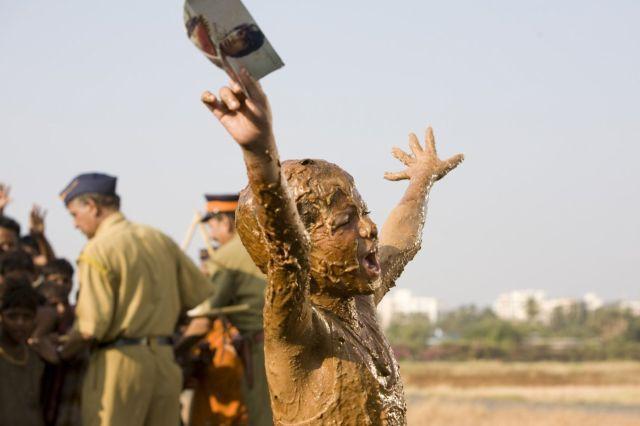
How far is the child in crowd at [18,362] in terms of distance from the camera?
265 inches

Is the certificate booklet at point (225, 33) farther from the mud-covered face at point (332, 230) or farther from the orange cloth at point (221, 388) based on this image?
the orange cloth at point (221, 388)

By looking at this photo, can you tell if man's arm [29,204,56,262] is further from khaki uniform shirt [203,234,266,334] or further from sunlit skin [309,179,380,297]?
sunlit skin [309,179,380,297]

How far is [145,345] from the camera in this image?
6.98 m

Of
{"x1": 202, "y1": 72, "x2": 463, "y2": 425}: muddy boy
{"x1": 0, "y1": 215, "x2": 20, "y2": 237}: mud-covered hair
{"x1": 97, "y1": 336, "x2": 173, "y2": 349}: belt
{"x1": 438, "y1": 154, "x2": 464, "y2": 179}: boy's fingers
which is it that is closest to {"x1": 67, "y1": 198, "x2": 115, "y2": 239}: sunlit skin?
{"x1": 97, "y1": 336, "x2": 173, "y2": 349}: belt

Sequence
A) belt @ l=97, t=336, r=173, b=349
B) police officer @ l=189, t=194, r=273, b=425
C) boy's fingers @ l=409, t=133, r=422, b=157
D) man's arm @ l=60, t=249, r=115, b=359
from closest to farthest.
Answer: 1. boy's fingers @ l=409, t=133, r=422, b=157
2. man's arm @ l=60, t=249, r=115, b=359
3. belt @ l=97, t=336, r=173, b=349
4. police officer @ l=189, t=194, r=273, b=425

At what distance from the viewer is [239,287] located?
8562 millimetres

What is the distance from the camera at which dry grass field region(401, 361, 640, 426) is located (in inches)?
563

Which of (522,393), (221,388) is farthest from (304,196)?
(522,393)

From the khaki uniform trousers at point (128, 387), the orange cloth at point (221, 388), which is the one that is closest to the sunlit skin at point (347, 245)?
the khaki uniform trousers at point (128, 387)

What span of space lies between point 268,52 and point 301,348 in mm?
860

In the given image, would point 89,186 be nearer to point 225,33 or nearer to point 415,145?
point 415,145

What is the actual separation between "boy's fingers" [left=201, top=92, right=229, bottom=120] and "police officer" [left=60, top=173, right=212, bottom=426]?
4.49m

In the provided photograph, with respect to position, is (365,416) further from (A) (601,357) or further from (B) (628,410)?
(A) (601,357)

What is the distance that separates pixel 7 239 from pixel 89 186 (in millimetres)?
2563
